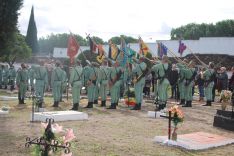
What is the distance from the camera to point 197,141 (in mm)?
10609

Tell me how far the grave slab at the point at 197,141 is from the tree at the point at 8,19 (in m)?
8.88

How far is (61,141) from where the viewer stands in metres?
5.70

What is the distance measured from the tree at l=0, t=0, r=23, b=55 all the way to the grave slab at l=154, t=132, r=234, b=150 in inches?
349

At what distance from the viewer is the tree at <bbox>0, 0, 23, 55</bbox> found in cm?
1682

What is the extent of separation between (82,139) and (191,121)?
546cm

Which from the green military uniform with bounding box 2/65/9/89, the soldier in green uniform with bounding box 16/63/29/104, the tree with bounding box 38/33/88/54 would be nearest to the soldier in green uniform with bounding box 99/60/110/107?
the soldier in green uniform with bounding box 16/63/29/104

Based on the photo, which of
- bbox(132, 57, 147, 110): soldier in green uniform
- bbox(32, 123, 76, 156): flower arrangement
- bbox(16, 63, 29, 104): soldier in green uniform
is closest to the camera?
bbox(32, 123, 76, 156): flower arrangement

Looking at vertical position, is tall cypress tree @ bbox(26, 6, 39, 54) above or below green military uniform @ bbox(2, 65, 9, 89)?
above

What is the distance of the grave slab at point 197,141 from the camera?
1013cm

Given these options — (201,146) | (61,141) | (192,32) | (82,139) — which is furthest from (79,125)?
(192,32)

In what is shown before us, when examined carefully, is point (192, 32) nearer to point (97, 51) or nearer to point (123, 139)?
point (97, 51)

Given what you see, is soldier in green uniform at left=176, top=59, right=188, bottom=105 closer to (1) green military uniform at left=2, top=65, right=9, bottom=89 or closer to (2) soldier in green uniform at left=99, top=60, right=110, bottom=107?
(2) soldier in green uniform at left=99, top=60, right=110, bottom=107

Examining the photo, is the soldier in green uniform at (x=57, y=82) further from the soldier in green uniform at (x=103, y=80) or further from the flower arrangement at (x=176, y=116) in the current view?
the flower arrangement at (x=176, y=116)

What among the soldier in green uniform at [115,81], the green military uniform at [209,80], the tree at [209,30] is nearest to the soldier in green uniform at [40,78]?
the soldier in green uniform at [115,81]
